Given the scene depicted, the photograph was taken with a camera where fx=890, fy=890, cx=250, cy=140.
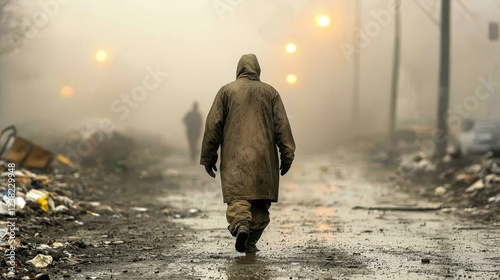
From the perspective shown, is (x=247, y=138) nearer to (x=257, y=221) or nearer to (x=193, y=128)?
(x=257, y=221)

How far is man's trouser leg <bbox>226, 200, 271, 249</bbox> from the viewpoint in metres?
7.90

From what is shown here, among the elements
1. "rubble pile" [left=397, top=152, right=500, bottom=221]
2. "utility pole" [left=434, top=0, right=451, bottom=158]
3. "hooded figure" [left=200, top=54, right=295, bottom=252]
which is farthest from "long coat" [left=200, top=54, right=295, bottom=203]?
"utility pole" [left=434, top=0, right=451, bottom=158]

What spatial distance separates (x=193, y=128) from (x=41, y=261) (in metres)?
19.4

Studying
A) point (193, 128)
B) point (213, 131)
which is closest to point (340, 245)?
point (213, 131)

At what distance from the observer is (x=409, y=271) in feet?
22.3

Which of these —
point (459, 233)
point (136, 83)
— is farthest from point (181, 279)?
point (136, 83)

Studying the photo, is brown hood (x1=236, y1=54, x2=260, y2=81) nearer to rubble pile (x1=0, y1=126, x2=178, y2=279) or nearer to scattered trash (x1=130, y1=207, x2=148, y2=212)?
rubble pile (x1=0, y1=126, x2=178, y2=279)

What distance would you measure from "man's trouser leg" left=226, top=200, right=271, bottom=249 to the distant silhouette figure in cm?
1760

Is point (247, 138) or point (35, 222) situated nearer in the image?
point (247, 138)

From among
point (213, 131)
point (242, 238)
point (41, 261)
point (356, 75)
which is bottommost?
point (41, 261)

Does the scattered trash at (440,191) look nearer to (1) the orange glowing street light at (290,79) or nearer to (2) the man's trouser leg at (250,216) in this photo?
(2) the man's trouser leg at (250,216)

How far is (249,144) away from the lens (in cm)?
819

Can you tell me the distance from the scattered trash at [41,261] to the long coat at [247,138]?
5.86 ft

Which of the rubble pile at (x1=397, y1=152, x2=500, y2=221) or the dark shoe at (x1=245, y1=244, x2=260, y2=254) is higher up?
the rubble pile at (x1=397, y1=152, x2=500, y2=221)
